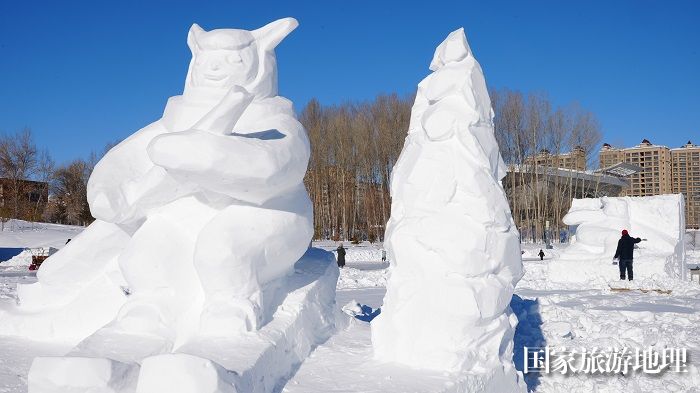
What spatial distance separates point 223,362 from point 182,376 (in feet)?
1.41

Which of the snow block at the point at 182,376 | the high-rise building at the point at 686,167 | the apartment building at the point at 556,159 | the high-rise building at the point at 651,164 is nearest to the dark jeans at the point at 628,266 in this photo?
the snow block at the point at 182,376

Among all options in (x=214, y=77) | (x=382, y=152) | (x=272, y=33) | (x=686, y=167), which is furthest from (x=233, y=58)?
(x=686, y=167)

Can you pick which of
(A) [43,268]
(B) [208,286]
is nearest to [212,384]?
(B) [208,286]

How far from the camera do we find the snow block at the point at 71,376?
9.33 ft

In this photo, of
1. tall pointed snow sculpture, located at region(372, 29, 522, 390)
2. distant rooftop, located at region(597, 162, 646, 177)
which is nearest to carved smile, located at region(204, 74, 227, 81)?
tall pointed snow sculpture, located at region(372, 29, 522, 390)

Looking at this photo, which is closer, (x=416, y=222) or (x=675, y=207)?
(x=416, y=222)

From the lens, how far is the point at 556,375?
507 cm

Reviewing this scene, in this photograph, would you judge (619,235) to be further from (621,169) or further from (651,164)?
(651,164)

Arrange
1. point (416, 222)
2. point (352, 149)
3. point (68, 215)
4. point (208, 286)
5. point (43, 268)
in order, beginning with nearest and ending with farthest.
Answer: point (208, 286) → point (416, 222) → point (43, 268) → point (352, 149) → point (68, 215)

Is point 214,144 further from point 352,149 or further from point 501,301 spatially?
point 352,149

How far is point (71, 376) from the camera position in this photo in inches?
112

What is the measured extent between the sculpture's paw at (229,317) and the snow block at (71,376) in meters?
0.72

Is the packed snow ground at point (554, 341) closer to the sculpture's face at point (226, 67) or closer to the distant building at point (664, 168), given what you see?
the sculpture's face at point (226, 67)

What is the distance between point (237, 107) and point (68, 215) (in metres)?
38.4
